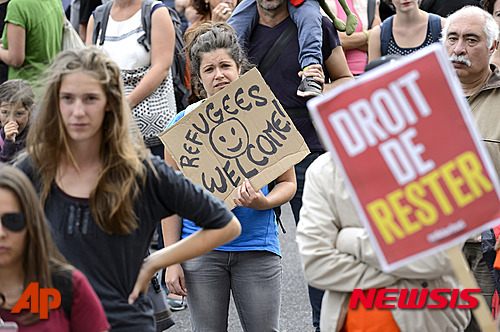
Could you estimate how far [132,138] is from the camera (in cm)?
309

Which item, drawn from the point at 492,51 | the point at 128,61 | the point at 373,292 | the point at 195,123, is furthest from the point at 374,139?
the point at 128,61

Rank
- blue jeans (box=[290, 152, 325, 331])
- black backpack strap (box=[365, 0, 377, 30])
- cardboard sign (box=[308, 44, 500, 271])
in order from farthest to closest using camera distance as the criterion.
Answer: black backpack strap (box=[365, 0, 377, 30]), blue jeans (box=[290, 152, 325, 331]), cardboard sign (box=[308, 44, 500, 271])

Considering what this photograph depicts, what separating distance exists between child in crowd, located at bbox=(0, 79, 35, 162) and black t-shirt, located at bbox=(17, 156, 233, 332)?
84.7 inches

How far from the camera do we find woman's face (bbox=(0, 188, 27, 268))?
108 inches

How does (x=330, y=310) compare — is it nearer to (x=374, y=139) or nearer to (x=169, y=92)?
(x=374, y=139)

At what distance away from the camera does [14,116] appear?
520 centimetres

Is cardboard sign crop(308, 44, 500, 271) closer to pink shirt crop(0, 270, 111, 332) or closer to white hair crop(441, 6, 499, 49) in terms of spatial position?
pink shirt crop(0, 270, 111, 332)

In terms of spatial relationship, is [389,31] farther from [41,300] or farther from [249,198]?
[41,300]

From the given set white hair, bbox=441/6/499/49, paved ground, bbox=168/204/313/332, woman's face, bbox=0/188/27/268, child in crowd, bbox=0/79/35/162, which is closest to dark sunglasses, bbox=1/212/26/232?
woman's face, bbox=0/188/27/268

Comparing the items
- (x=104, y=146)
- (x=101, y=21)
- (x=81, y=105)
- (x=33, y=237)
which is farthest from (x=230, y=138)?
(x=101, y=21)

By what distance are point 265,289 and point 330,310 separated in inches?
39.1

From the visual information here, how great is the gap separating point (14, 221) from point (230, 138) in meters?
1.56

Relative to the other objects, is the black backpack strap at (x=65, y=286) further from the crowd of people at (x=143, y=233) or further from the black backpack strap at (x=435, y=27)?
the black backpack strap at (x=435, y=27)

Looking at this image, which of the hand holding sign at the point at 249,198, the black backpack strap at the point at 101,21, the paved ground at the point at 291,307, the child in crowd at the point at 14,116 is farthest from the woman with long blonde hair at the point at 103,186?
the paved ground at the point at 291,307
